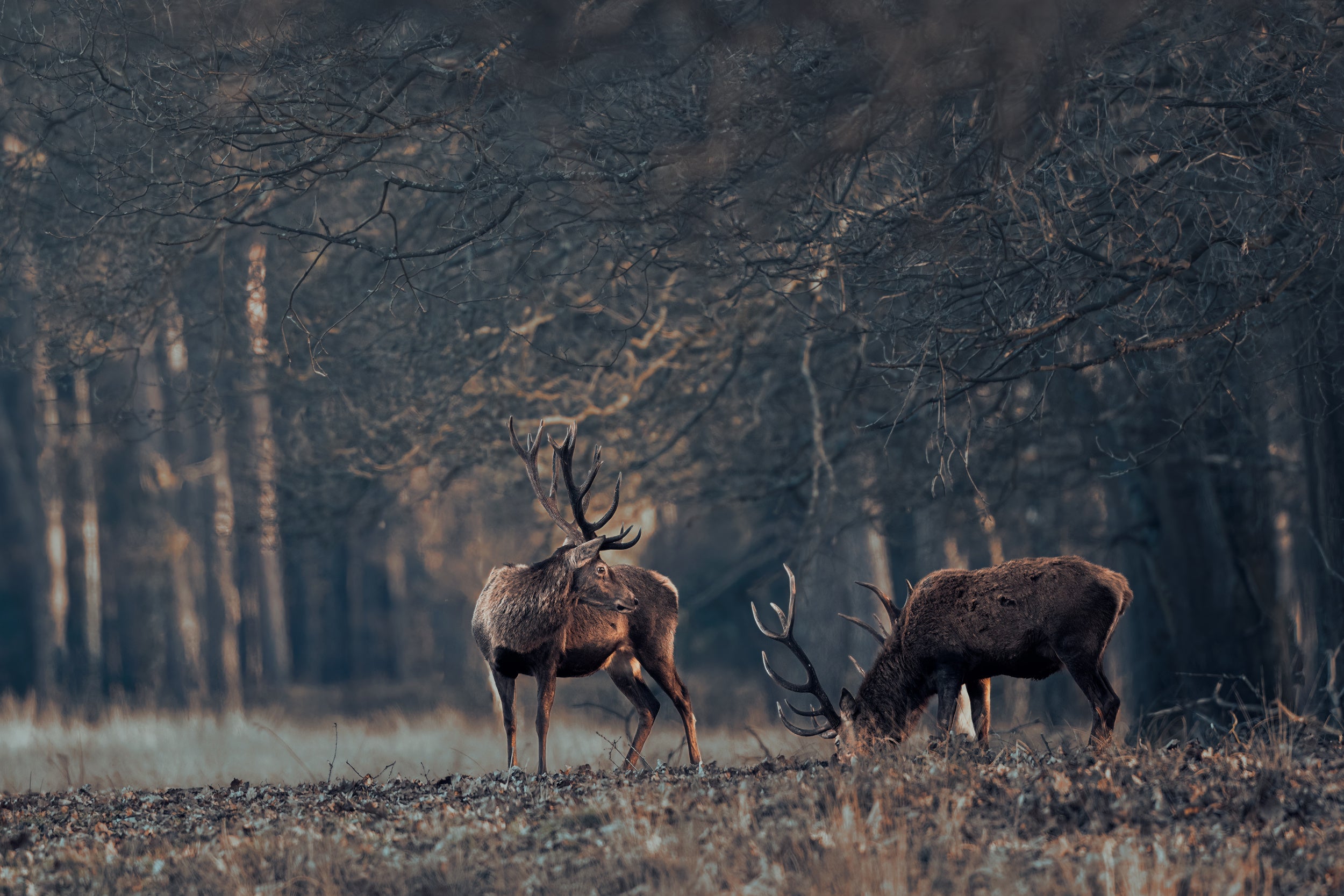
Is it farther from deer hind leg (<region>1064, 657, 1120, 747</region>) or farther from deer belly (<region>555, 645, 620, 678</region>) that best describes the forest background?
deer belly (<region>555, 645, 620, 678</region>)

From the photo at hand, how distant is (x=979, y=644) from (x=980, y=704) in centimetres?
90

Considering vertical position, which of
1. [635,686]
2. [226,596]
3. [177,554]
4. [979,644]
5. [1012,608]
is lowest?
[635,686]

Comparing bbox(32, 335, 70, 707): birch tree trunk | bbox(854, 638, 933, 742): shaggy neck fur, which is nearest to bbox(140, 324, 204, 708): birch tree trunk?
bbox(32, 335, 70, 707): birch tree trunk

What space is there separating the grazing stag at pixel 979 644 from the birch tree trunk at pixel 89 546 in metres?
26.8

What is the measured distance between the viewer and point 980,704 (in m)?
8.95

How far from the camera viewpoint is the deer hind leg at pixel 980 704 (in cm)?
870

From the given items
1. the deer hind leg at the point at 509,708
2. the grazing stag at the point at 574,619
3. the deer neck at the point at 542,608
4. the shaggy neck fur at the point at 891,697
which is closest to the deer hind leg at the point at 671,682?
the grazing stag at the point at 574,619

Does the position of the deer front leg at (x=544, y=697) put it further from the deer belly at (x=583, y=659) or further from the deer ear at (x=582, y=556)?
the deer ear at (x=582, y=556)

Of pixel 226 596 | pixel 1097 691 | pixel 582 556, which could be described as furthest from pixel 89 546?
pixel 1097 691

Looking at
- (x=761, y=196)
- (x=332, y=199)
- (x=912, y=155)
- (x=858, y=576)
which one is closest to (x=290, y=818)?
(x=761, y=196)

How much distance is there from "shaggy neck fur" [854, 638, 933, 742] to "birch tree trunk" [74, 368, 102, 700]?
26740 millimetres

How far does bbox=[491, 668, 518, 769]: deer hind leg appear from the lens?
9.10 metres

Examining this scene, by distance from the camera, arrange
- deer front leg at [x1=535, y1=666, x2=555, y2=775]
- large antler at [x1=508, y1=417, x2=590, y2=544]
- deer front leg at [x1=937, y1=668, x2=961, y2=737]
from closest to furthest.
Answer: deer front leg at [x1=937, y1=668, x2=961, y2=737] < deer front leg at [x1=535, y1=666, x2=555, y2=775] < large antler at [x1=508, y1=417, x2=590, y2=544]

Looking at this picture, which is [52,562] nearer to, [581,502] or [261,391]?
[261,391]
